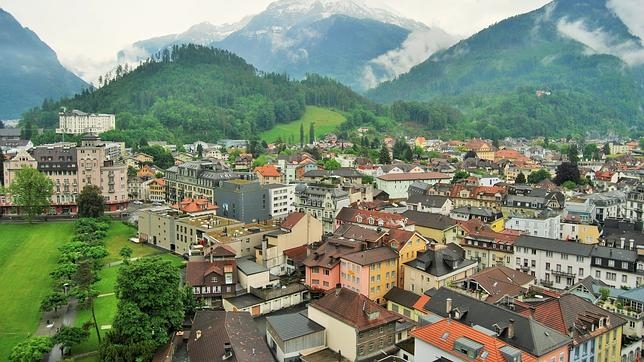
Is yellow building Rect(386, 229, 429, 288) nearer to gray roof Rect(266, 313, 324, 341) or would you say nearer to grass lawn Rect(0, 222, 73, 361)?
gray roof Rect(266, 313, 324, 341)

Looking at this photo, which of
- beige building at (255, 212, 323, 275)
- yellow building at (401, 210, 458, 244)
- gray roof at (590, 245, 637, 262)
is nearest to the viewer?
gray roof at (590, 245, 637, 262)

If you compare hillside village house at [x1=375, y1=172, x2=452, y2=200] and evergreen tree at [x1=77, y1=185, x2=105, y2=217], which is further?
hillside village house at [x1=375, y1=172, x2=452, y2=200]

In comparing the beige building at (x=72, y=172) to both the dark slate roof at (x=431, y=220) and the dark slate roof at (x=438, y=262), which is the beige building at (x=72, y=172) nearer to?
the dark slate roof at (x=431, y=220)

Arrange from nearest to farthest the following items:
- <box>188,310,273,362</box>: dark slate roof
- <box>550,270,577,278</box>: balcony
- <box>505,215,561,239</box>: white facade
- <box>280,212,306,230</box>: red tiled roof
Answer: <box>188,310,273,362</box>: dark slate roof
<box>550,270,577,278</box>: balcony
<box>280,212,306,230</box>: red tiled roof
<box>505,215,561,239</box>: white facade

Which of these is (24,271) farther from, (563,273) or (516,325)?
(563,273)

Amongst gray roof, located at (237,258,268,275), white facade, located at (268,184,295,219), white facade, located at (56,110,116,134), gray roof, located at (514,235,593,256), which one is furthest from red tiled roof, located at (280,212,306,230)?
white facade, located at (56,110,116,134)

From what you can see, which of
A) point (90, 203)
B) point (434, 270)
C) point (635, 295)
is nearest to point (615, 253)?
point (635, 295)
